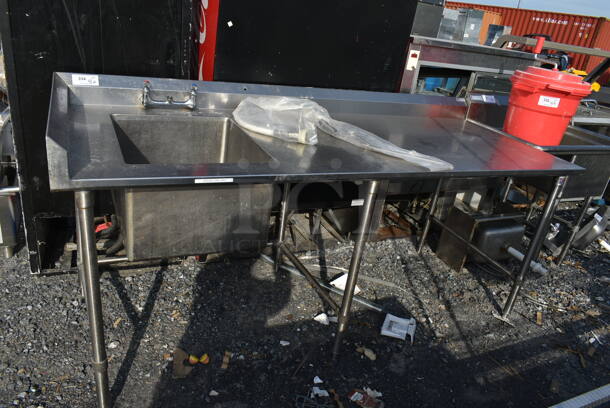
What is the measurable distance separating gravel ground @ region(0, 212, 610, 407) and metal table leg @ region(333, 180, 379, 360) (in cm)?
19

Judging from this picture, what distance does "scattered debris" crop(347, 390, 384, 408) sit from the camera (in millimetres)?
1987

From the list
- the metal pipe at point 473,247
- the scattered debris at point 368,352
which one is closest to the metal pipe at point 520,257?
the metal pipe at point 473,247

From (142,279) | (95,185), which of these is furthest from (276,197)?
(95,185)

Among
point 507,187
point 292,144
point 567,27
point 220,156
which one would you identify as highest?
point 567,27

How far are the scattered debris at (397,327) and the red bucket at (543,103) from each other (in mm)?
1197

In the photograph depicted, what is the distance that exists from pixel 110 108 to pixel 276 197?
1068mm

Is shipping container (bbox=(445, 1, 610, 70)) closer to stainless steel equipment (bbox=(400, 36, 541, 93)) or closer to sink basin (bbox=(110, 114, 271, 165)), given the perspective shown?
stainless steel equipment (bbox=(400, 36, 541, 93))

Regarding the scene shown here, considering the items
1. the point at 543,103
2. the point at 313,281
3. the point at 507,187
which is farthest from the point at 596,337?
the point at 313,281

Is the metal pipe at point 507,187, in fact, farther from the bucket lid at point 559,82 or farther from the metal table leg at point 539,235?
the bucket lid at point 559,82

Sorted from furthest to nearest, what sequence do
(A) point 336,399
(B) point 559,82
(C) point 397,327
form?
(C) point 397,327, (B) point 559,82, (A) point 336,399

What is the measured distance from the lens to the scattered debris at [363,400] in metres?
1.99

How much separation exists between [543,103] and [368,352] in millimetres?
1551

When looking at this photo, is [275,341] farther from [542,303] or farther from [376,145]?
[542,303]

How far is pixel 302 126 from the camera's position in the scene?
1.96 meters
